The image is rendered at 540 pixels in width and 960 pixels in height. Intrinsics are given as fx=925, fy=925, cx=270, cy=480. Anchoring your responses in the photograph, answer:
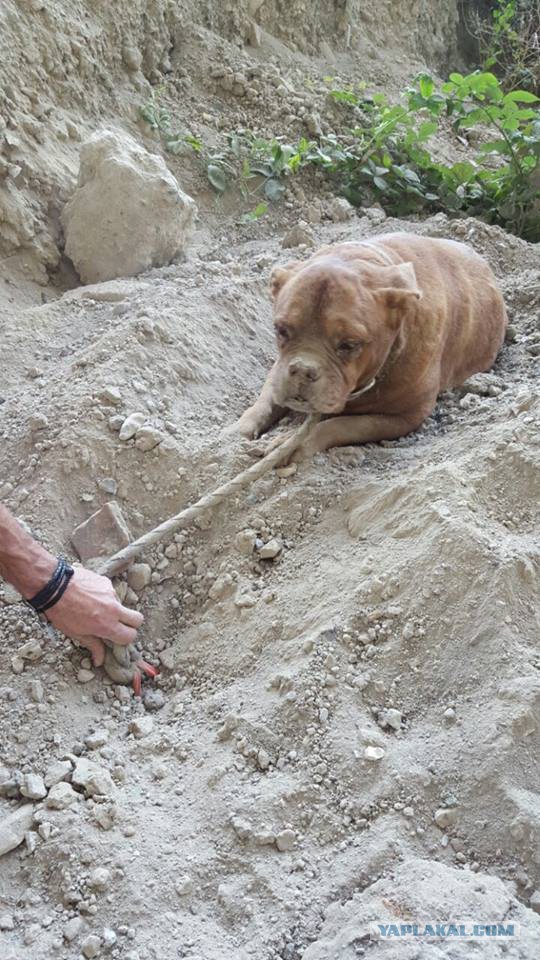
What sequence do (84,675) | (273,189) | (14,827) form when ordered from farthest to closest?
(273,189)
(84,675)
(14,827)

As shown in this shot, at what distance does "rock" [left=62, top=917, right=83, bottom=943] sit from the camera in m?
2.39

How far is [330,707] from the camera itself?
289cm

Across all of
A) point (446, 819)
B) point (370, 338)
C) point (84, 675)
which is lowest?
point (446, 819)

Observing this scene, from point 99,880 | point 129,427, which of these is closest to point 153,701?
point 99,880

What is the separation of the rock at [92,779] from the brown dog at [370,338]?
1.62 meters

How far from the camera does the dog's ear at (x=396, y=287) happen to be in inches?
156

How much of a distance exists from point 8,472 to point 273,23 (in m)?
6.06

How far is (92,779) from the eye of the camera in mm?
2797

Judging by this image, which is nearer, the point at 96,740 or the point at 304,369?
the point at 96,740

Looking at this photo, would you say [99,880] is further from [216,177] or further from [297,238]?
[216,177]

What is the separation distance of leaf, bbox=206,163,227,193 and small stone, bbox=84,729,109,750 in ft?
15.7

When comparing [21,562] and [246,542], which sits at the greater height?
[21,562]

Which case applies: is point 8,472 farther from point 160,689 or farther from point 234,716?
point 234,716

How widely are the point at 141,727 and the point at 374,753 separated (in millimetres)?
831
